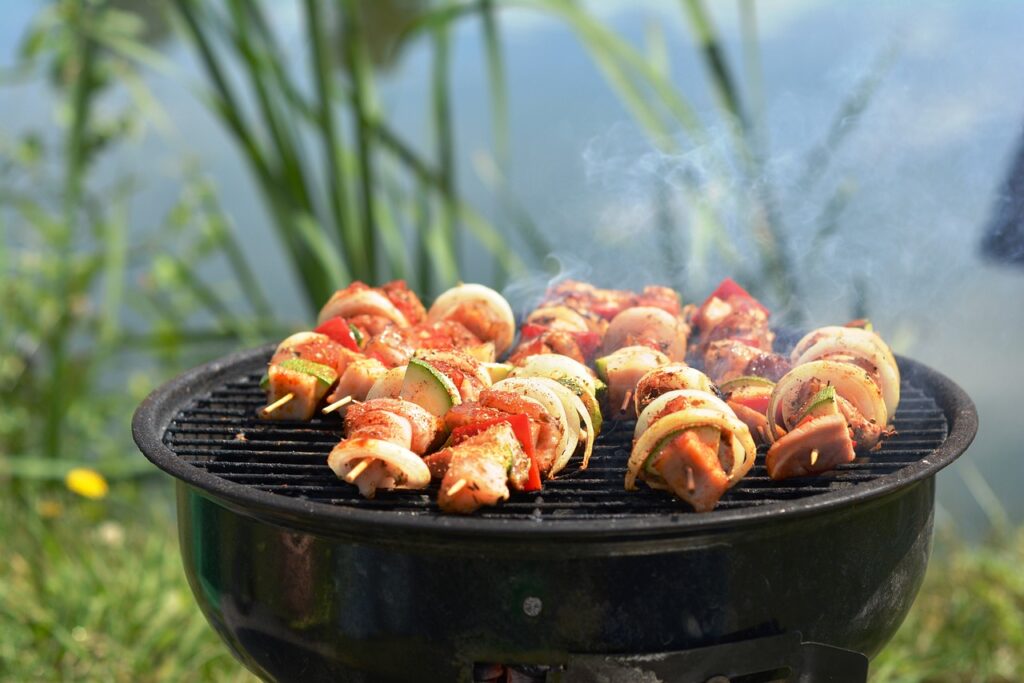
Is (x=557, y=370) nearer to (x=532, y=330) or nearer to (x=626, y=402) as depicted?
(x=626, y=402)

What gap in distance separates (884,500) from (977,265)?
152 cm

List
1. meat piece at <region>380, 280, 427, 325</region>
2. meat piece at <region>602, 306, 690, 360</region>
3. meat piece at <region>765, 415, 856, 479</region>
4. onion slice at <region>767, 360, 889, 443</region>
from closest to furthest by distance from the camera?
meat piece at <region>765, 415, 856, 479</region>
onion slice at <region>767, 360, 889, 443</region>
meat piece at <region>602, 306, 690, 360</region>
meat piece at <region>380, 280, 427, 325</region>

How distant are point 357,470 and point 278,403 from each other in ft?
1.86

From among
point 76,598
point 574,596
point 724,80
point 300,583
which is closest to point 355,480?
point 300,583

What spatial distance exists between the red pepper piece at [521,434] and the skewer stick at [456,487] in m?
0.23

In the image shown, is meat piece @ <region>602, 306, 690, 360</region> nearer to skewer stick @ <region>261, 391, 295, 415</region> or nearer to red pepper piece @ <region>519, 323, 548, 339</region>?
red pepper piece @ <region>519, 323, 548, 339</region>

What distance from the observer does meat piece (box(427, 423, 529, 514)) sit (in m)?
1.95

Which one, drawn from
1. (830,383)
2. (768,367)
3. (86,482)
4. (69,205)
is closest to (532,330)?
(768,367)

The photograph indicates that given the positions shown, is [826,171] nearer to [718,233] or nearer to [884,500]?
[718,233]

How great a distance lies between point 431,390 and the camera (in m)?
2.35

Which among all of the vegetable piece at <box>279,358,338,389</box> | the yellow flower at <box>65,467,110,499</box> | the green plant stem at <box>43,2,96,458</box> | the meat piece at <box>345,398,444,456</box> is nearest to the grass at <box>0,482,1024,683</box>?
the yellow flower at <box>65,467,110,499</box>

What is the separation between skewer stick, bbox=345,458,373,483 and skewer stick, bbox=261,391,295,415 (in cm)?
50

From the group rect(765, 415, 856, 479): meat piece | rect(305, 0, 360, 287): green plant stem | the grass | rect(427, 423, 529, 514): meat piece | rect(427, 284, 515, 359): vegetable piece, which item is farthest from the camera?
rect(305, 0, 360, 287): green plant stem

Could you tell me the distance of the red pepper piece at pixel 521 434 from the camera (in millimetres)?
2131
